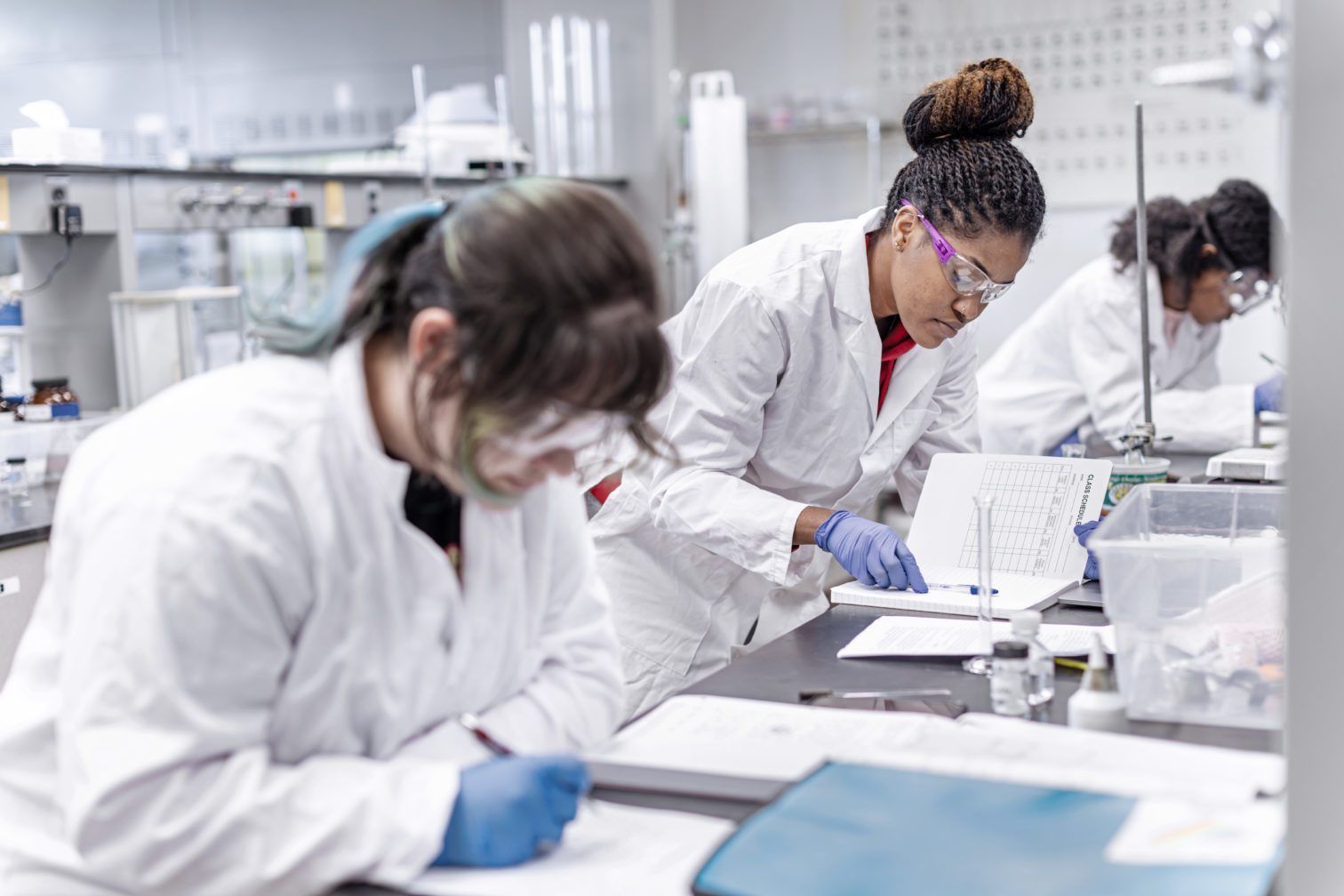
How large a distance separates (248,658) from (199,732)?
6 centimetres

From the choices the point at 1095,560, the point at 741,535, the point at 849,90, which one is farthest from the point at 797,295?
the point at 849,90

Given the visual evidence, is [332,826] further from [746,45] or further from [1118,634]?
[746,45]

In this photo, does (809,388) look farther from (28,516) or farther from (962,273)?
(28,516)

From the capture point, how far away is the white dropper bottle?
1.29 meters

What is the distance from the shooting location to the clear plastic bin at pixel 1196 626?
131 centimetres

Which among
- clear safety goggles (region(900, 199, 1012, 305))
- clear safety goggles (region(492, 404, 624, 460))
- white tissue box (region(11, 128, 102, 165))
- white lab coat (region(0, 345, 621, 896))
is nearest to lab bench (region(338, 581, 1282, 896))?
white lab coat (region(0, 345, 621, 896))

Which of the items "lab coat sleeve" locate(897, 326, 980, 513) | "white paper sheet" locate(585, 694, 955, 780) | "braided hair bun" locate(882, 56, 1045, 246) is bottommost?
"white paper sheet" locate(585, 694, 955, 780)

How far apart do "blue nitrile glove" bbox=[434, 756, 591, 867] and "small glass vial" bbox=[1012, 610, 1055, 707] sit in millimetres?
569

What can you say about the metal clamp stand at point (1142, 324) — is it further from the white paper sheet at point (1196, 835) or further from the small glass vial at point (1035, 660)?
the white paper sheet at point (1196, 835)

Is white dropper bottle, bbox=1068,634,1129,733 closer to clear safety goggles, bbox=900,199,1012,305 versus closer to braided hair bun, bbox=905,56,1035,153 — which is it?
clear safety goggles, bbox=900,199,1012,305

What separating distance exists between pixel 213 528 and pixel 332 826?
0.23 metres

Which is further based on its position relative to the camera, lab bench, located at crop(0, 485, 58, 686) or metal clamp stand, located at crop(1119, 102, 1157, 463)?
lab bench, located at crop(0, 485, 58, 686)

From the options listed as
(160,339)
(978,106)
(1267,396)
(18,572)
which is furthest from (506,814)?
(1267,396)

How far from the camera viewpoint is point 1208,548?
135 cm
